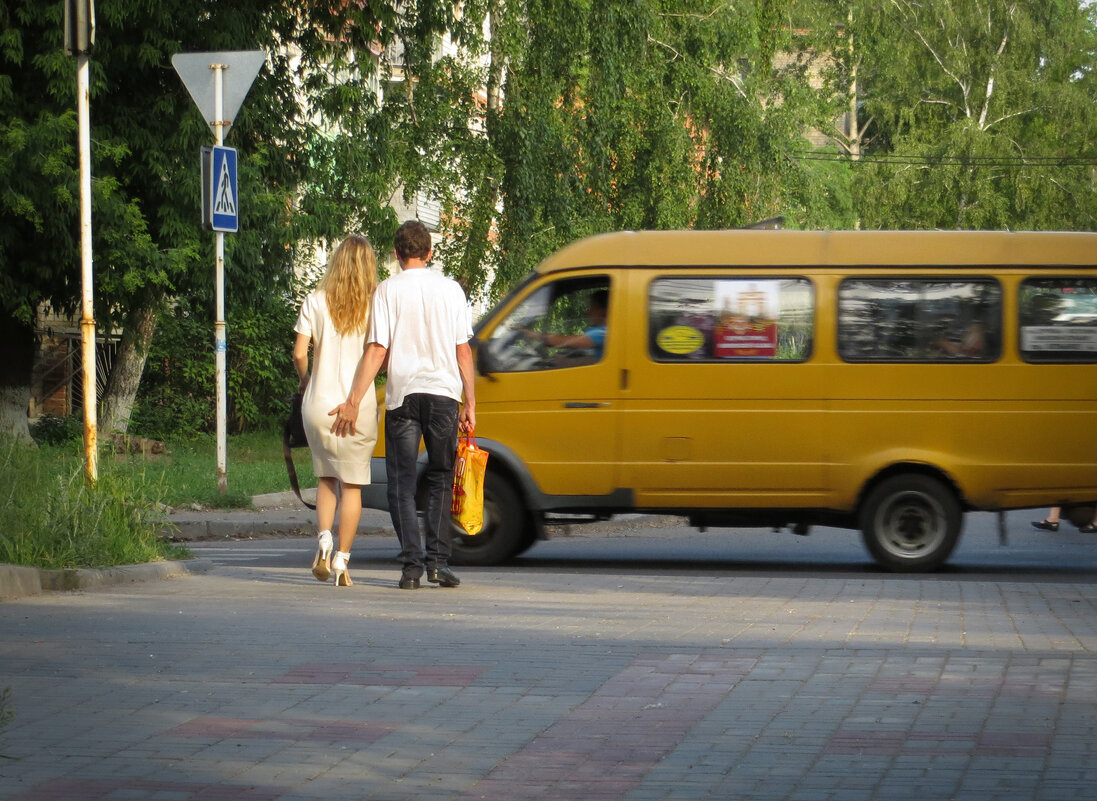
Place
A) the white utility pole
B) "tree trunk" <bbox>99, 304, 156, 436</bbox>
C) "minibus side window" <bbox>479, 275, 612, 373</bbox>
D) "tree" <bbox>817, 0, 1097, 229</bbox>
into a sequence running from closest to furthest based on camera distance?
the white utility pole
"minibus side window" <bbox>479, 275, 612, 373</bbox>
"tree trunk" <bbox>99, 304, 156, 436</bbox>
"tree" <bbox>817, 0, 1097, 229</bbox>

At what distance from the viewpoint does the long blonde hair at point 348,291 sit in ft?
31.7

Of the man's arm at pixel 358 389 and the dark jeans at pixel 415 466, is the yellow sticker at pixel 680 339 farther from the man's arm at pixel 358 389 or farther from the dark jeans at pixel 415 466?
the man's arm at pixel 358 389

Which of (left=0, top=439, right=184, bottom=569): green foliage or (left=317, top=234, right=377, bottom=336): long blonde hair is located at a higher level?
(left=317, top=234, right=377, bottom=336): long blonde hair

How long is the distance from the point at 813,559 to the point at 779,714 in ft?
23.3

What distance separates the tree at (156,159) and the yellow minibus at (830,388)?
8878 millimetres

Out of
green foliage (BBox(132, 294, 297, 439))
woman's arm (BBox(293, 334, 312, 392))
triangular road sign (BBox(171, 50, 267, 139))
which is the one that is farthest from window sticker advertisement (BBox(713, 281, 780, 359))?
green foliage (BBox(132, 294, 297, 439))

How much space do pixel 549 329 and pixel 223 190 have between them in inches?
148

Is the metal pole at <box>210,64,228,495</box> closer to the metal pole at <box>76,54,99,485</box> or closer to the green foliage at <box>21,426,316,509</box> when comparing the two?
the green foliage at <box>21,426,316,509</box>

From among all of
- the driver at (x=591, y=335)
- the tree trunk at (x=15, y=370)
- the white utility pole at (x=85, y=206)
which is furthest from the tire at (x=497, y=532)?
the tree trunk at (x=15, y=370)

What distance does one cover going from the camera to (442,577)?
9.60 m

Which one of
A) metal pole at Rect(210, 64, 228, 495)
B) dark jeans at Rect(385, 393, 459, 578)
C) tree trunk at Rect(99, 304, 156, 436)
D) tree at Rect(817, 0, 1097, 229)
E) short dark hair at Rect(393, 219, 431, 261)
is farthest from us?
tree at Rect(817, 0, 1097, 229)

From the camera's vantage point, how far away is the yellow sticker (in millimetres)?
11742

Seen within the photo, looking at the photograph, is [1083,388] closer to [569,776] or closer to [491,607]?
[491,607]

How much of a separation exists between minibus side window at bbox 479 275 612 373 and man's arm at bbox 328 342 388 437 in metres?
2.57
